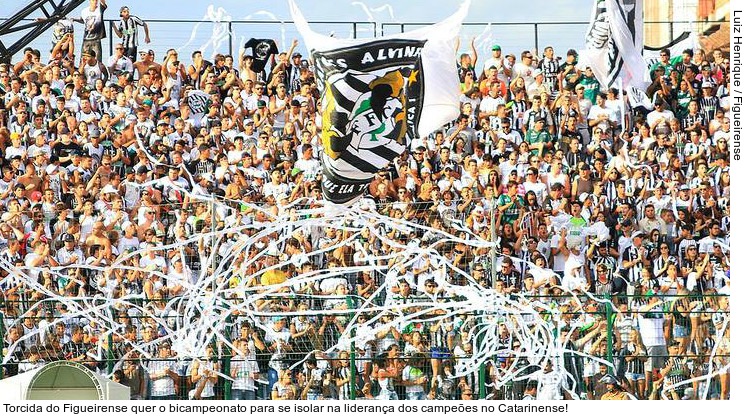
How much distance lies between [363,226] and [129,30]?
5934mm

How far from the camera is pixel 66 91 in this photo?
1491 cm

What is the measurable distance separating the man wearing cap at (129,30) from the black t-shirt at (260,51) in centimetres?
133

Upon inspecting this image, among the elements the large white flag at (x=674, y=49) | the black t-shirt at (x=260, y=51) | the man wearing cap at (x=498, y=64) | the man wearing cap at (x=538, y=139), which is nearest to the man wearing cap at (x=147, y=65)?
the black t-shirt at (x=260, y=51)

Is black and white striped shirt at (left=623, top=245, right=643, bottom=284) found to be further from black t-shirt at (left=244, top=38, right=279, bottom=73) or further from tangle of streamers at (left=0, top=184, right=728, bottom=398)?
black t-shirt at (left=244, top=38, right=279, bottom=73)

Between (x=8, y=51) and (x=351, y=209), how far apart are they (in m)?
6.51

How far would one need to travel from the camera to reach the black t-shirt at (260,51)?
51.6 ft

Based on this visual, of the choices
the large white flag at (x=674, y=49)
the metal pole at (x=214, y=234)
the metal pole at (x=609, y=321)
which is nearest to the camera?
the metal pole at (x=609, y=321)

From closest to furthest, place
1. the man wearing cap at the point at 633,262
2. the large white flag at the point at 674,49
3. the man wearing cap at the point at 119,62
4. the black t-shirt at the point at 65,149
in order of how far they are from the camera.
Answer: the man wearing cap at the point at 633,262 < the black t-shirt at the point at 65,149 < the man wearing cap at the point at 119,62 < the large white flag at the point at 674,49

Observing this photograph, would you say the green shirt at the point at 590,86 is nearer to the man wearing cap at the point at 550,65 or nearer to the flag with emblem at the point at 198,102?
the man wearing cap at the point at 550,65

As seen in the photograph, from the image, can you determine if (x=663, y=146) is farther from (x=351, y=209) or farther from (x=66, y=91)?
(x=66, y=91)

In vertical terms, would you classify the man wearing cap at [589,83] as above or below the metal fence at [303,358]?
above

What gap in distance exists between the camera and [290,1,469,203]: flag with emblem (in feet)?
37.1

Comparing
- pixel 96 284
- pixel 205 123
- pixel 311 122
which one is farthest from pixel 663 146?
pixel 96 284

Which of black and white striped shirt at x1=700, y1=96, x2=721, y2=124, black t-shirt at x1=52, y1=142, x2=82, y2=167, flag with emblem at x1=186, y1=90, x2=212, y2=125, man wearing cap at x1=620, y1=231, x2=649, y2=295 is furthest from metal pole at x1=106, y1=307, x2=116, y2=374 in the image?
black and white striped shirt at x1=700, y1=96, x2=721, y2=124
